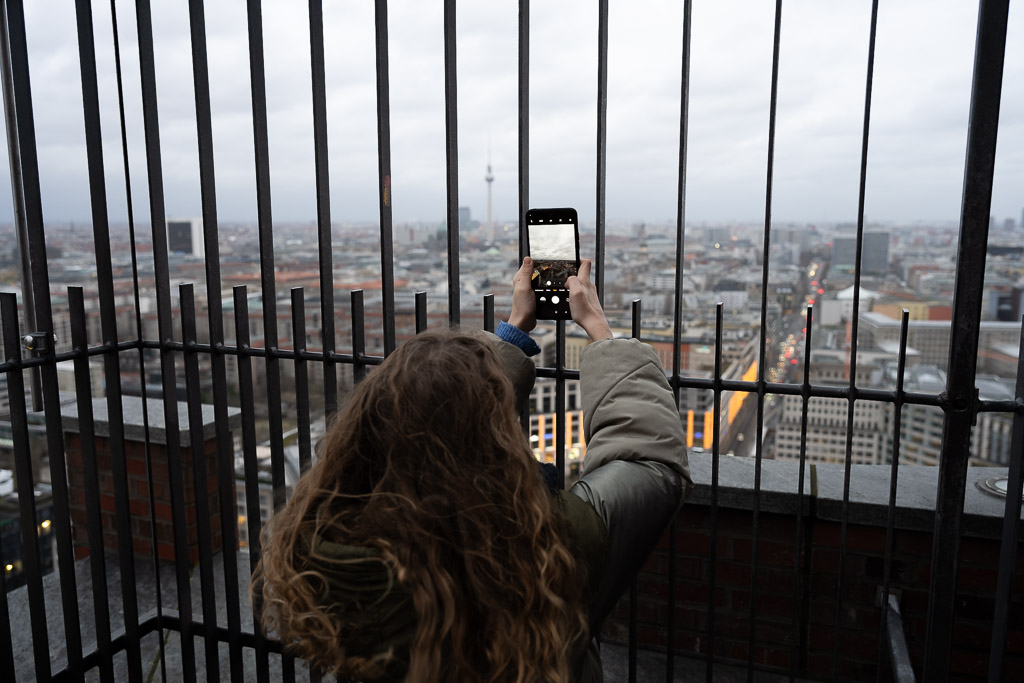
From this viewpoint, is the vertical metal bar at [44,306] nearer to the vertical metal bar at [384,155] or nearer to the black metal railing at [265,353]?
the black metal railing at [265,353]

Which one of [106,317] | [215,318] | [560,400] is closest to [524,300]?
[560,400]

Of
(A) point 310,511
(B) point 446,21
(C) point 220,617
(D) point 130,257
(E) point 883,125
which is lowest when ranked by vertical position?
(C) point 220,617

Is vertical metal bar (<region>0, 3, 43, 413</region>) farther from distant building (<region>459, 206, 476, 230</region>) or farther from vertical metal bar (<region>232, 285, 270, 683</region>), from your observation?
distant building (<region>459, 206, 476, 230</region>)

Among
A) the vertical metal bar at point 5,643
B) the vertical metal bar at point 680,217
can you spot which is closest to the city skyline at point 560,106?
the vertical metal bar at point 680,217

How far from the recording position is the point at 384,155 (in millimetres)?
2424

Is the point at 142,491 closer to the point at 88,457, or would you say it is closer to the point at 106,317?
the point at 88,457

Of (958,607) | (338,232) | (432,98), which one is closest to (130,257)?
(338,232)

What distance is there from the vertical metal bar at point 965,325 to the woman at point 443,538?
3.34 ft

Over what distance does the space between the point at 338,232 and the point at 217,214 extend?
45 cm

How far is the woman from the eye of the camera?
4.24ft

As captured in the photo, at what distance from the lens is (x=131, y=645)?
2.94 metres

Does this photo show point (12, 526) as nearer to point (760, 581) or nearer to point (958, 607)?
point (760, 581)

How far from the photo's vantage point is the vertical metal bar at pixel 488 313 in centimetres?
238

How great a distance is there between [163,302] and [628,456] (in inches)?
83.1
